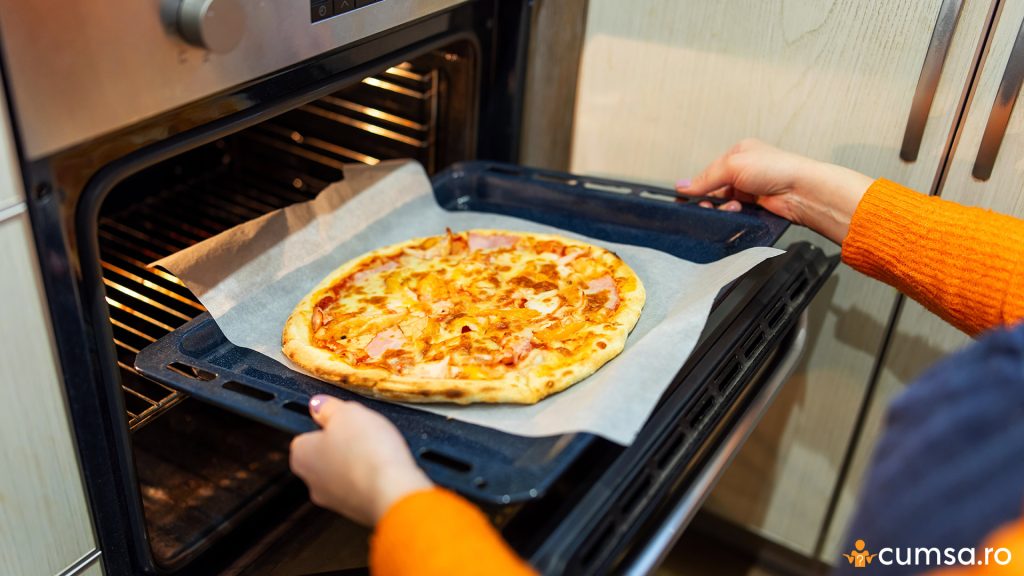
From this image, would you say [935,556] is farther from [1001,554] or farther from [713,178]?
[713,178]

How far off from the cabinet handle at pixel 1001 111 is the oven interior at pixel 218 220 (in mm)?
664

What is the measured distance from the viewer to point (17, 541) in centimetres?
77

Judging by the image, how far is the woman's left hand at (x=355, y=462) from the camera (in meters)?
0.68

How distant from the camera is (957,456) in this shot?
0.45 meters

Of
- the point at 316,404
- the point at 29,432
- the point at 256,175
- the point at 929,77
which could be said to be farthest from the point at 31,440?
the point at 929,77

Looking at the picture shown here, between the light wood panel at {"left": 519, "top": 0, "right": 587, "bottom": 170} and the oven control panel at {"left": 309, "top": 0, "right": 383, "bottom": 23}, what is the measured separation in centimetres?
39

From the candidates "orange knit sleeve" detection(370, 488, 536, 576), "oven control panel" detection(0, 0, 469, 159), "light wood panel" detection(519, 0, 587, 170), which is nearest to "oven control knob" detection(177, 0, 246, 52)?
"oven control panel" detection(0, 0, 469, 159)

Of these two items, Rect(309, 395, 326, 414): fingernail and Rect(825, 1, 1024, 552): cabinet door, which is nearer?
Rect(309, 395, 326, 414): fingernail

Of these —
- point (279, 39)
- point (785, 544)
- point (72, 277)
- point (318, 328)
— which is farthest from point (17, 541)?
point (785, 544)

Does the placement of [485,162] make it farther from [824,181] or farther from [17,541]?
[17,541]

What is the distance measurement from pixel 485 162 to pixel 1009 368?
2.95ft

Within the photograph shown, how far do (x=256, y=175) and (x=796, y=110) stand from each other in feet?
2.85

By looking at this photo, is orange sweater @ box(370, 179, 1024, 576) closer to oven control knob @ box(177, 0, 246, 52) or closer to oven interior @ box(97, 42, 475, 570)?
oven interior @ box(97, 42, 475, 570)

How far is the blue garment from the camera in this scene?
1.44 feet
